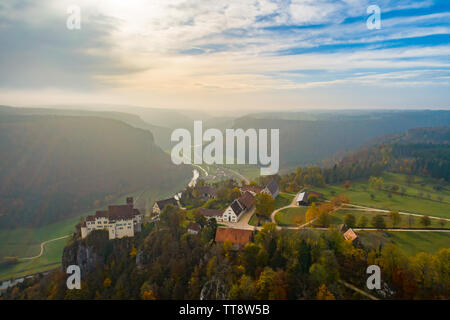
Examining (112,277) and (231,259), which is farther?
(112,277)

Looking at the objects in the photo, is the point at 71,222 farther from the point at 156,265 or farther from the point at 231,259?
the point at 231,259

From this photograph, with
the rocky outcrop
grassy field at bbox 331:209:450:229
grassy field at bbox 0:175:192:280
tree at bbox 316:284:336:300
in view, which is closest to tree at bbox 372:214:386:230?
grassy field at bbox 331:209:450:229

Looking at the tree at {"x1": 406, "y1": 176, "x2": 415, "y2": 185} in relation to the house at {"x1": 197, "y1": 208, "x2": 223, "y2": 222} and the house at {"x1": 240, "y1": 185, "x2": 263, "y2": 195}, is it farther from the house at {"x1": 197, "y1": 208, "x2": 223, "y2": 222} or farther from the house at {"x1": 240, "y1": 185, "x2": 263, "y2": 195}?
the house at {"x1": 197, "y1": 208, "x2": 223, "y2": 222}

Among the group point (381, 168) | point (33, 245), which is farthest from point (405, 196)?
point (33, 245)

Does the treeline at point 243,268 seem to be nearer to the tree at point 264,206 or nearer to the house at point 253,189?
the tree at point 264,206

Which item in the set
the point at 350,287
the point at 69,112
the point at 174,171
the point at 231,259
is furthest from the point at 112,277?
the point at 69,112

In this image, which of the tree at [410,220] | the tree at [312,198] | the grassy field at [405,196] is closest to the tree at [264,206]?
the tree at [312,198]

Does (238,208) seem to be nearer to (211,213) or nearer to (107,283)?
(211,213)
